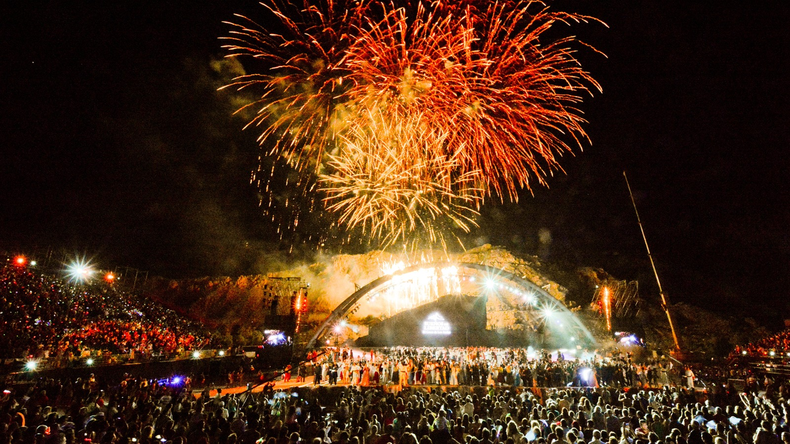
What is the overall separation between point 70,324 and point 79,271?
15998 mm

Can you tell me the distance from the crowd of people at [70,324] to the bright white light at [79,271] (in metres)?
1.65

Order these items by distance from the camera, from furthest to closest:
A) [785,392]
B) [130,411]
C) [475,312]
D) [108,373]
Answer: [475,312], [108,373], [785,392], [130,411]

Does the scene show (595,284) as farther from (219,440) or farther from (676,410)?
(219,440)

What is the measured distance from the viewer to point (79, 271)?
36375mm

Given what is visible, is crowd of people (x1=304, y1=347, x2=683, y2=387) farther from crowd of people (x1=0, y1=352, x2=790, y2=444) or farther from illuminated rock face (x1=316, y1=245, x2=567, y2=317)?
illuminated rock face (x1=316, y1=245, x2=567, y2=317)

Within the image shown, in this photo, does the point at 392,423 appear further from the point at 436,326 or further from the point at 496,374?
the point at 436,326

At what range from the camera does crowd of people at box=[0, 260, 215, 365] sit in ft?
61.8

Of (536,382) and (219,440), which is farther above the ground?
(219,440)

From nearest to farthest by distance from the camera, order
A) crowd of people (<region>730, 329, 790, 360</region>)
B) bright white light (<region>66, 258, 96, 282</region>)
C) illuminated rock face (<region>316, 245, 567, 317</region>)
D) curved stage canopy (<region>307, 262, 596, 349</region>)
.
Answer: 1. crowd of people (<region>730, 329, 790, 360</region>)
2. curved stage canopy (<region>307, 262, 596, 349</region>)
3. bright white light (<region>66, 258, 96, 282</region>)
4. illuminated rock face (<region>316, 245, 567, 317</region>)

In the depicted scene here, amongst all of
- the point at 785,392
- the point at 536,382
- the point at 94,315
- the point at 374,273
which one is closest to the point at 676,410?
the point at 785,392

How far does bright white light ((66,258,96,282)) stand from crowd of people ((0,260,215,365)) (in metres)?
1.65

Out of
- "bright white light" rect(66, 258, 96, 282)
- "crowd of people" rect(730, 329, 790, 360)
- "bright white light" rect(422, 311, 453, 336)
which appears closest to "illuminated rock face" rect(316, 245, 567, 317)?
"bright white light" rect(422, 311, 453, 336)

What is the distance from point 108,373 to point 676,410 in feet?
77.0

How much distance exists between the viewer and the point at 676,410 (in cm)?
988
